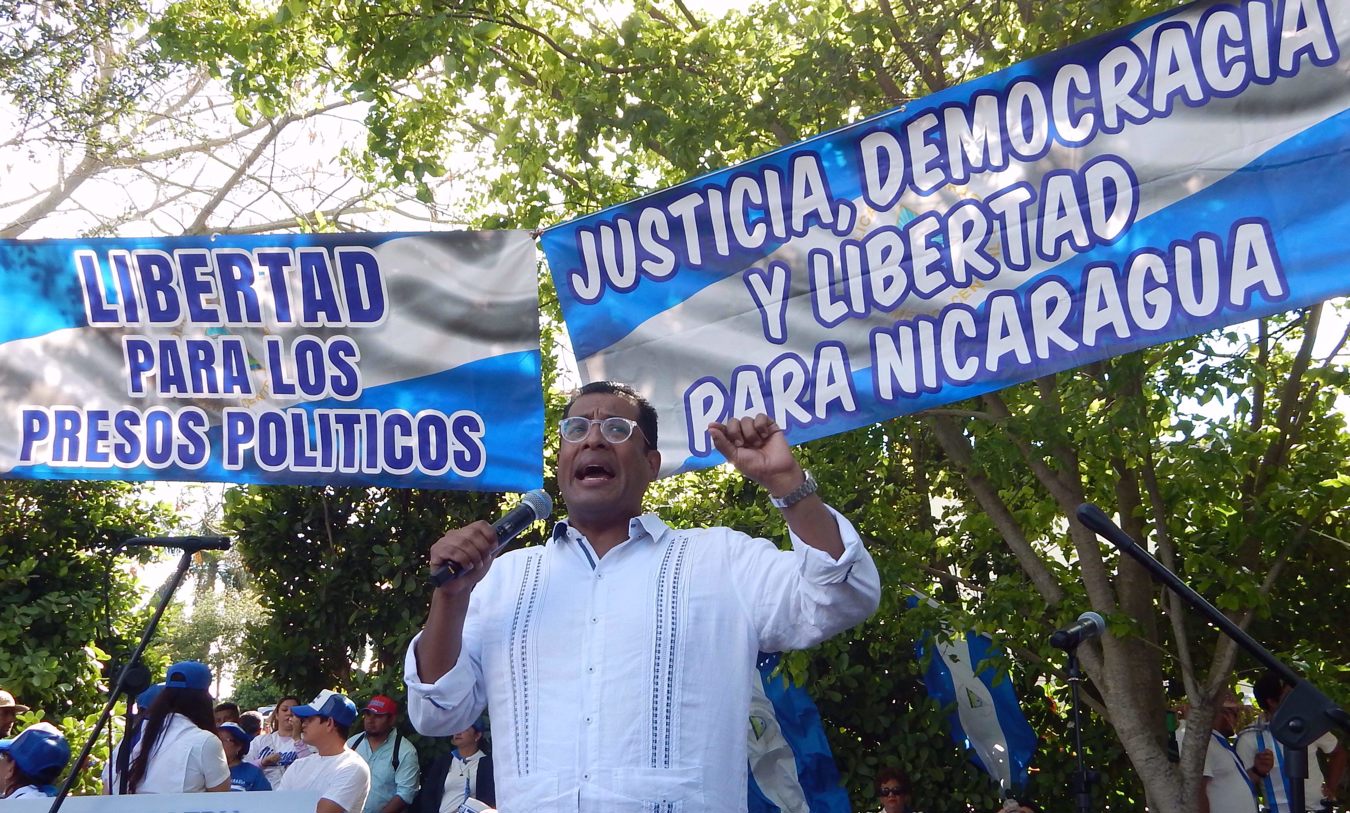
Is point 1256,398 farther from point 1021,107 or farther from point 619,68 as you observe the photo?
point 619,68

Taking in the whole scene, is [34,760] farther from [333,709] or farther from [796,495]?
[796,495]

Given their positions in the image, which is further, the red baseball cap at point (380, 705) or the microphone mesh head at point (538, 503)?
the red baseball cap at point (380, 705)

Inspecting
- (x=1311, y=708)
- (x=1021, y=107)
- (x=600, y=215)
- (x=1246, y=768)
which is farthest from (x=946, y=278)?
(x=1246, y=768)

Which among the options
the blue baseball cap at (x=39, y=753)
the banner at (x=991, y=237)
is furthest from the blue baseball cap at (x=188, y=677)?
the banner at (x=991, y=237)

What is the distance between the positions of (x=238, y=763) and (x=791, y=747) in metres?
3.27

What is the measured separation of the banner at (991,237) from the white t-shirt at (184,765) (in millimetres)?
2107

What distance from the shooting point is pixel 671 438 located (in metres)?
4.62

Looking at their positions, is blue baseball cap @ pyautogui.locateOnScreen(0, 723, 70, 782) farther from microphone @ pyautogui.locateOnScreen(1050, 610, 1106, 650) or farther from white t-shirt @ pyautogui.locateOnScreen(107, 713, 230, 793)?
microphone @ pyautogui.locateOnScreen(1050, 610, 1106, 650)

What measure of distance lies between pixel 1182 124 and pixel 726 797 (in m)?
2.73

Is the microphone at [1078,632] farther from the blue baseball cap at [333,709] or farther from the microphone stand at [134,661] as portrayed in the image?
the blue baseball cap at [333,709]

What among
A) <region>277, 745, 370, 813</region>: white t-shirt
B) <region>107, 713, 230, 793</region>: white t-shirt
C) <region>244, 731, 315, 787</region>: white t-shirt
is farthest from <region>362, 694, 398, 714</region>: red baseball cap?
<region>107, 713, 230, 793</region>: white t-shirt

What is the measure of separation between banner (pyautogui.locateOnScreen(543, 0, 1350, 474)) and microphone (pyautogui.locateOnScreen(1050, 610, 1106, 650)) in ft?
3.21

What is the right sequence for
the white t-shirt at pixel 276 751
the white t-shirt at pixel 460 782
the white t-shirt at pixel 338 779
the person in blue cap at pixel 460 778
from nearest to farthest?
the white t-shirt at pixel 338 779 < the person in blue cap at pixel 460 778 < the white t-shirt at pixel 460 782 < the white t-shirt at pixel 276 751

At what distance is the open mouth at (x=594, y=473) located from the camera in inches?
115
